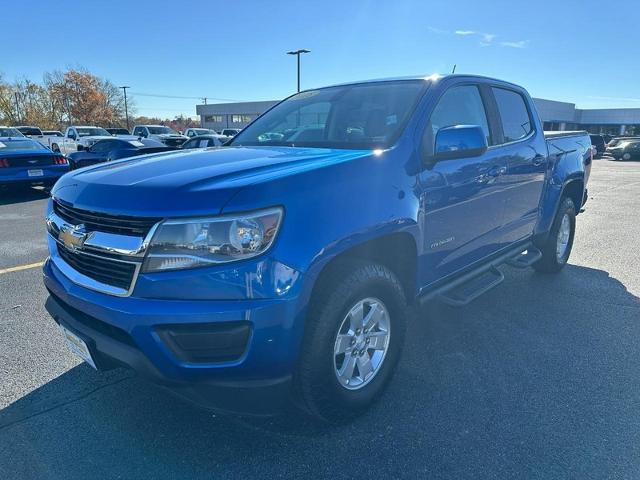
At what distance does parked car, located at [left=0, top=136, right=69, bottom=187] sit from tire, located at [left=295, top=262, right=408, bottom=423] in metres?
10.6

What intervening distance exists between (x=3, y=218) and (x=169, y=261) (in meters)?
8.23

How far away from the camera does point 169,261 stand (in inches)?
74.1

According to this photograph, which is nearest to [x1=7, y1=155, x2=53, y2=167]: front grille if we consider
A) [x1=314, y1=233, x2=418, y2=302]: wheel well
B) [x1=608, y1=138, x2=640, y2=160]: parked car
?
[x1=314, y1=233, x2=418, y2=302]: wheel well

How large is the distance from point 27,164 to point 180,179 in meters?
10.4

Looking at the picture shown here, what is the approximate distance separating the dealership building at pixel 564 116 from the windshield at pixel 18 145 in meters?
46.6

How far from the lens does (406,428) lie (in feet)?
8.05

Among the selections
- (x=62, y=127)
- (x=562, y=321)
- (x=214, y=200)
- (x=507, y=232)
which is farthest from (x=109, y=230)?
(x=62, y=127)

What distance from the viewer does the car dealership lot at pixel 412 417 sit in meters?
2.18

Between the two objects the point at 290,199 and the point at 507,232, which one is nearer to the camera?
the point at 290,199

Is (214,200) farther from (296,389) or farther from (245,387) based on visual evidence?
(296,389)

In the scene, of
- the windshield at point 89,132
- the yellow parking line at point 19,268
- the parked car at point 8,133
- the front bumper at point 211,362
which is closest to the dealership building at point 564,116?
the windshield at point 89,132

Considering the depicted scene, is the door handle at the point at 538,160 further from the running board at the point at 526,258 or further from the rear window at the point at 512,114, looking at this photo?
the running board at the point at 526,258

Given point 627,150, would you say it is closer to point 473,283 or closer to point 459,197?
point 473,283

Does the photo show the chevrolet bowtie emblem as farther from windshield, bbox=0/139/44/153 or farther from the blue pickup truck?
windshield, bbox=0/139/44/153
